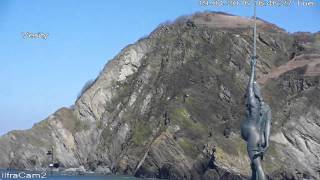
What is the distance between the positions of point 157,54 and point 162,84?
1291cm

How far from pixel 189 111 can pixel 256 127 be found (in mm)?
119470

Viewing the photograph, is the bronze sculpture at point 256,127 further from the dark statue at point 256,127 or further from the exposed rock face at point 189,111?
the exposed rock face at point 189,111

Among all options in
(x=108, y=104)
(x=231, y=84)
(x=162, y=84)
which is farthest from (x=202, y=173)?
(x=108, y=104)

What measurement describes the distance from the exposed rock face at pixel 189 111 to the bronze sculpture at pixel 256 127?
93697mm

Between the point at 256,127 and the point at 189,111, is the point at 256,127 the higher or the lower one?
the higher one

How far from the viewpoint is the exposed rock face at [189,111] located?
127 m

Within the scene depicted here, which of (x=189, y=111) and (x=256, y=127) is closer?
(x=256, y=127)

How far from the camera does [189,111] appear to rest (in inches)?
5655

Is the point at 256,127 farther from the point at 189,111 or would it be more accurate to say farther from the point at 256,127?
the point at 189,111

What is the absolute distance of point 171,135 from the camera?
134m

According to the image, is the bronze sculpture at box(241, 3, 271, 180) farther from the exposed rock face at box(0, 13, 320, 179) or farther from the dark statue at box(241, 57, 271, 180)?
the exposed rock face at box(0, 13, 320, 179)

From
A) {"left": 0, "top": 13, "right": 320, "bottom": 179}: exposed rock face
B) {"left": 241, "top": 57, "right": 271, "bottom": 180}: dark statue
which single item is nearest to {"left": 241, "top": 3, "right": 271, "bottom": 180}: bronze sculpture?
{"left": 241, "top": 57, "right": 271, "bottom": 180}: dark statue

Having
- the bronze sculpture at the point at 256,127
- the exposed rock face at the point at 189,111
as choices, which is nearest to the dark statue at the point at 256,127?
the bronze sculpture at the point at 256,127

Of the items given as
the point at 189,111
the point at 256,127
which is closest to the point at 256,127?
the point at 256,127
